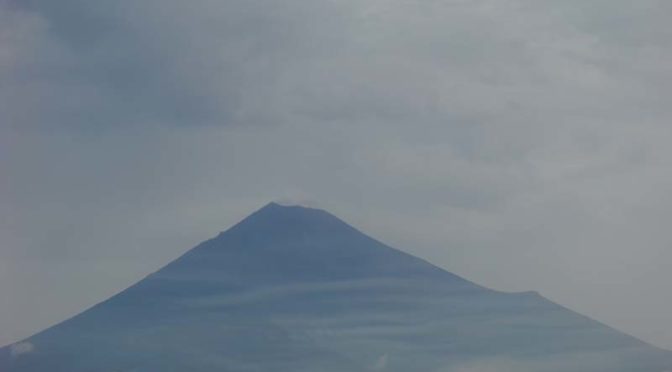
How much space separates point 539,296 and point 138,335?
8.05 feet

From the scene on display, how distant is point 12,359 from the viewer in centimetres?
805

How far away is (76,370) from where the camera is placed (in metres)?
8.11

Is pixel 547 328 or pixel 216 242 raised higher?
pixel 216 242

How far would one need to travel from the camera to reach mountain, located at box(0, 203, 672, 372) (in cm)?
804

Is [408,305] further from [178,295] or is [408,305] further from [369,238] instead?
[178,295]

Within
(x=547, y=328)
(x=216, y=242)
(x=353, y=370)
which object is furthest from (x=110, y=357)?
(x=547, y=328)

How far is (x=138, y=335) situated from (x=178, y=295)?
1.15 ft

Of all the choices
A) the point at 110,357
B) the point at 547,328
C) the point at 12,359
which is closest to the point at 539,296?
the point at 547,328

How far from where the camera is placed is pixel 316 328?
8219 mm

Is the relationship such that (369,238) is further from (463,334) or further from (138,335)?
(138,335)

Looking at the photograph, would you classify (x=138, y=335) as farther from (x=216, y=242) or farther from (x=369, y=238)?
(x=369, y=238)

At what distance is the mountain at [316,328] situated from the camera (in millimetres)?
8039

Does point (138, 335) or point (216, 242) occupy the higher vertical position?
point (216, 242)

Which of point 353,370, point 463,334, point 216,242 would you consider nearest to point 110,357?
point 216,242
